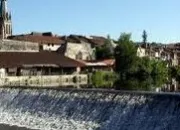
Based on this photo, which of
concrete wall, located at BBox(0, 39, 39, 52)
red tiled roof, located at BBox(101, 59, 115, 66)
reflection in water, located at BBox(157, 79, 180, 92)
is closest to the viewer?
reflection in water, located at BBox(157, 79, 180, 92)

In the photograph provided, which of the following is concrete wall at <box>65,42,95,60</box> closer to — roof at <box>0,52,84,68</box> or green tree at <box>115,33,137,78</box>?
green tree at <box>115,33,137,78</box>

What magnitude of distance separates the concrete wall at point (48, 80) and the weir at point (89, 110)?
17.6 m

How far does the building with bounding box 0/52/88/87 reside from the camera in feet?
174

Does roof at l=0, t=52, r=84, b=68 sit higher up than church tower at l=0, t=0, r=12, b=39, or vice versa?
church tower at l=0, t=0, r=12, b=39

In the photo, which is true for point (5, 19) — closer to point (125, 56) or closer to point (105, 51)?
point (105, 51)

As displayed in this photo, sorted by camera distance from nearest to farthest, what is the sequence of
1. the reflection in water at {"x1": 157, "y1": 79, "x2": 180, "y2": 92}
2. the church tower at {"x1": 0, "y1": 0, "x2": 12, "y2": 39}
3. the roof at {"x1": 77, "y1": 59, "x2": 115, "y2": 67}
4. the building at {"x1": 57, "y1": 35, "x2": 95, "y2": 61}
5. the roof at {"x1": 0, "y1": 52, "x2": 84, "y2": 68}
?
the reflection in water at {"x1": 157, "y1": 79, "x2": 180, "y2": 92}, the roof at {"x1": 0, "y1": 52, "x2": 84, "y2": 68}, the roof at {"x1": 77, "y1": 59, "x2": 115, "y2": 67}, the building at {"x1": 57, "y1": 35, "x2": 95, "y2": 61}, the church tower at {"x1": 0, "y1": 0, "x2": 12, "y2": 39}

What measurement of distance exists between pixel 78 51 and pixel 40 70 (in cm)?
1835

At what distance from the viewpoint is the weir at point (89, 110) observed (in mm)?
23719

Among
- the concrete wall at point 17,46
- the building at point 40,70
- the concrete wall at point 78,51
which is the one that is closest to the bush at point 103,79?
the building at point 40,70

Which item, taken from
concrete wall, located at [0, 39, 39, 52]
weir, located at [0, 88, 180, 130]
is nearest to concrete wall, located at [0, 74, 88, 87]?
concrete wall, located at [0, 39, 39, 52]

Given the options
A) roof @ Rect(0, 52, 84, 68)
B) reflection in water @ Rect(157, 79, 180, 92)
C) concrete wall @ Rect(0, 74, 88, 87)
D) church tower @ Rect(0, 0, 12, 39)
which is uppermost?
church tower @ Rect(0, 0, 12, 39)

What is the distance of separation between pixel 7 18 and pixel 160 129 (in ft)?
273

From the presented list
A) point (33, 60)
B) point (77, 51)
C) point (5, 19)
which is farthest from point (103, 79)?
point (5, 19)

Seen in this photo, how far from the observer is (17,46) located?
64.1m
